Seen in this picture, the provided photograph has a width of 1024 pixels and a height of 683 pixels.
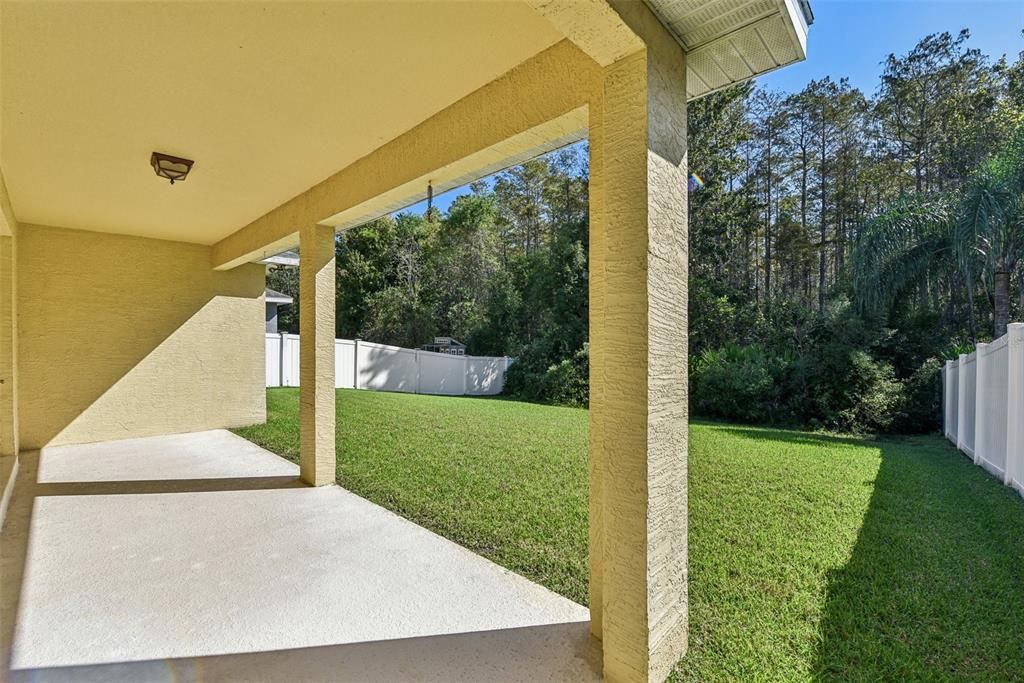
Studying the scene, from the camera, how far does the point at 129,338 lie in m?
6.97

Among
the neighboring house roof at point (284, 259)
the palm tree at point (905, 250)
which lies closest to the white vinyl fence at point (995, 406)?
the palm tree at point (905, 250)

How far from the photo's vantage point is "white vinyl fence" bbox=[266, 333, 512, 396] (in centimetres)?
1367

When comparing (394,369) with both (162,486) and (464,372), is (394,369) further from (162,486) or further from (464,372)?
(162,486)

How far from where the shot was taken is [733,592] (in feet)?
9.09

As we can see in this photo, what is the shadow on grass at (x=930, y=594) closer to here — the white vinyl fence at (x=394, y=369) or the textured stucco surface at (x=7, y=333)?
the textured stucco surface at (x=7, y=333)

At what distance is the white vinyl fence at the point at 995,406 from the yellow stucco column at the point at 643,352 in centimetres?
440

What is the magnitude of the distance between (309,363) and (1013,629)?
5.29 metres

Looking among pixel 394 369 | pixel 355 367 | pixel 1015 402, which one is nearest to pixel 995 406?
pixel 1015 402

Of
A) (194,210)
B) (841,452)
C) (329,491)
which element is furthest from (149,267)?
(841,452)

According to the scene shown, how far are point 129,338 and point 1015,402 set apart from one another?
10.3 meters

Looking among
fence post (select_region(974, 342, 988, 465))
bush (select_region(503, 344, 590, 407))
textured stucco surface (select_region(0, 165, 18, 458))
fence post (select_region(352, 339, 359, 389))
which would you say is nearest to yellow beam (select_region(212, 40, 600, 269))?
textured stucco surface (select_region(0, 165, 18, 458))

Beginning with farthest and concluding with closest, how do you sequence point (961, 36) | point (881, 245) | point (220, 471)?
point (961, 36) → point (881, 245) → point (220, 471)

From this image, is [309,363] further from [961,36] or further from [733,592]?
[961,36]

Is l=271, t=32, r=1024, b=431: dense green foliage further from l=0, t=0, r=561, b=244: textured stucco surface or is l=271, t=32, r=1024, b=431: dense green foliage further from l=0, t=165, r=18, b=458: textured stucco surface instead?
l=0, t=165, r=18, b=458: textured stucco surface
